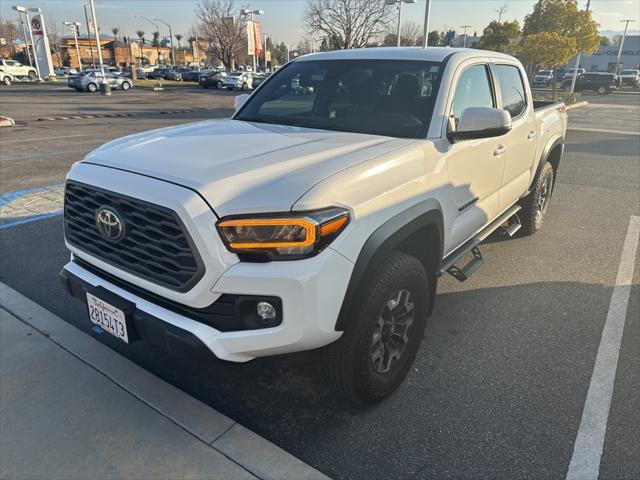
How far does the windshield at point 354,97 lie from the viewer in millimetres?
3082

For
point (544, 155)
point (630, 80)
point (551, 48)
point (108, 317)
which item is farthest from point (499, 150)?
point (630, 80)

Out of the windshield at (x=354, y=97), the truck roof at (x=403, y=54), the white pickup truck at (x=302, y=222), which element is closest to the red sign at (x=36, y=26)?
the windshield at (x=354, y=97)

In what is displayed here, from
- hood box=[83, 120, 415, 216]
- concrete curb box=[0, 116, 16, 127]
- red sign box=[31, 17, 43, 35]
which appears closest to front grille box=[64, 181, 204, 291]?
hood box=[83, 120, 415, 216]

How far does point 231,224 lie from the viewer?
78.2 inches

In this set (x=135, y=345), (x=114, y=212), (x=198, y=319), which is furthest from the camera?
(x=135, y=345)

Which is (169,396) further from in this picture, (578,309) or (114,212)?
(578,309)

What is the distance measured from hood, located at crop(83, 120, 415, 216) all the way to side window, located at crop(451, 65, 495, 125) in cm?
68

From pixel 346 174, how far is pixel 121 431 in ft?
5.66

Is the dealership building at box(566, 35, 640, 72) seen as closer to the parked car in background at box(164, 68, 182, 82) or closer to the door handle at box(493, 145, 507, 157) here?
the parked car in background at box(164, 68, 182, 82)

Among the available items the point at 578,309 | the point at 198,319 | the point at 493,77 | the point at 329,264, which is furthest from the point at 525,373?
the point at 493,77

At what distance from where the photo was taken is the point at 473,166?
3268mm

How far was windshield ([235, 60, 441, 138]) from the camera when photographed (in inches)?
121

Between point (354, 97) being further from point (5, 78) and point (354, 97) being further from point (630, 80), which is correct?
point (630, 80)

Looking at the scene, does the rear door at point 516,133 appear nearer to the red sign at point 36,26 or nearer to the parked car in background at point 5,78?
the parked car in background at point 5,78
